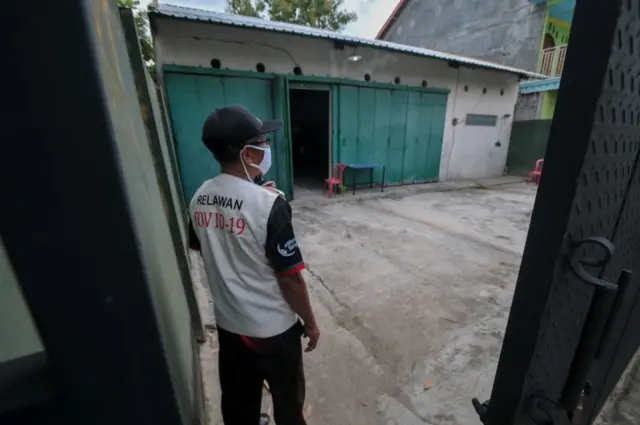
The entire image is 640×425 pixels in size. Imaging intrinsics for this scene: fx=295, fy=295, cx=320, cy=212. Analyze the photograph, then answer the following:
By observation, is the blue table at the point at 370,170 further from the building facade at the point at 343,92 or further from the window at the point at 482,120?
the window at the point at 482,120

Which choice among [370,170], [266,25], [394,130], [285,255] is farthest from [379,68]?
[285,255]

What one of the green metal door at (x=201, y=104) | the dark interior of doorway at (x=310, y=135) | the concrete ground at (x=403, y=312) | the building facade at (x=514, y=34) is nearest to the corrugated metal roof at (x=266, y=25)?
the green metal door at (x=201, y=104)

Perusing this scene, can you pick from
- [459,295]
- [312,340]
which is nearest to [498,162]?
[459,295]

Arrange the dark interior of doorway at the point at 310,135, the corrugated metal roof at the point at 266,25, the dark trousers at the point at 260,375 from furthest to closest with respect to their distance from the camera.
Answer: the dark interior of doorway at the point at 310,135, the corrugated metal roof at the point at 266,25, the dark trousers at the point at 260,375

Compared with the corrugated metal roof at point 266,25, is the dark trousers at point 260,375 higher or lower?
lower

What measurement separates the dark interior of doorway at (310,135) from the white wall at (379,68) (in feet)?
7.87

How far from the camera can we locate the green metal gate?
6.25 metres

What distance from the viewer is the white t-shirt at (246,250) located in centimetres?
97

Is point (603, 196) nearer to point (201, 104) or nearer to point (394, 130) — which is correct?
point (201, 104)

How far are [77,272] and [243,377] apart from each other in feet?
3.51

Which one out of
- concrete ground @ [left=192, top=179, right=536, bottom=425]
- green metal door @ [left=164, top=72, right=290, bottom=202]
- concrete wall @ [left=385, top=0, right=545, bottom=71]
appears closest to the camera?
concrete ground @ [left=192, top=179, right=536, bottom=425]

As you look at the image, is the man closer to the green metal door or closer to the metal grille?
the metal grille

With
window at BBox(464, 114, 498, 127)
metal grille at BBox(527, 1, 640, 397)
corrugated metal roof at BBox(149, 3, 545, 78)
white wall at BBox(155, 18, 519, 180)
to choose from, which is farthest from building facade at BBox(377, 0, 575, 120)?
metal grille at BBox(527, 1, 640, 397)

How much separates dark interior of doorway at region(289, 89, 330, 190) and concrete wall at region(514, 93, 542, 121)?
6.06m
